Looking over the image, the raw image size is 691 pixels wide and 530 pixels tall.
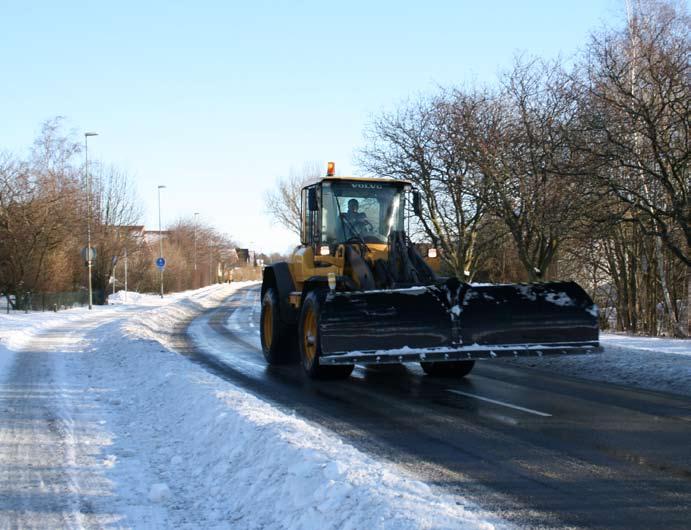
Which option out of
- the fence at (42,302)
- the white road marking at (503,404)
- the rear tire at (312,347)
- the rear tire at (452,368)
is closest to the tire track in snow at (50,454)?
the rear tire at (312,347)

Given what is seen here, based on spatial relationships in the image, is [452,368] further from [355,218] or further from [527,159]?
[527,159]

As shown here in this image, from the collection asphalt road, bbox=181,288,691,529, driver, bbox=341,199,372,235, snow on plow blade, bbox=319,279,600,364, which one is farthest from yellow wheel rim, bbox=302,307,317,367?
driver, bbox=341,199,372,235

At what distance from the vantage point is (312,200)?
10914 millimetres

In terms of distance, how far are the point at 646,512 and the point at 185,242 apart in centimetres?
7410

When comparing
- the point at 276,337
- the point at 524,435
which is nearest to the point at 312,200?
the point at 276,337

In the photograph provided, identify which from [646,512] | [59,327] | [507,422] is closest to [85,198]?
[59,327]

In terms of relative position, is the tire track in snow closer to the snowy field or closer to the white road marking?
the snowy field

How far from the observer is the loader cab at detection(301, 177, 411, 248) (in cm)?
1123

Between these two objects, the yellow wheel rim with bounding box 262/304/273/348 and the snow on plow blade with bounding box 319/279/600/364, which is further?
the yellow wheel rim with bounding box 262/304/273/348

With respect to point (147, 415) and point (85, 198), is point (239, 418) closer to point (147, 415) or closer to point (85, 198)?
point (147, 415)

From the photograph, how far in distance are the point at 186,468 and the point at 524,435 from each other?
316cm

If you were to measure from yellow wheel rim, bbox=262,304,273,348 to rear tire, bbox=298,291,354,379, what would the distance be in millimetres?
2298

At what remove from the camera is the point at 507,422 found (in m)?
7.21

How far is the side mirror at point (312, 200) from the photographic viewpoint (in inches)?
427
